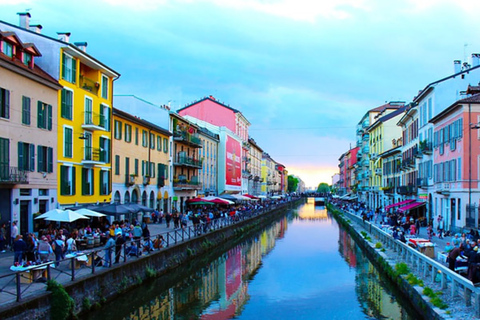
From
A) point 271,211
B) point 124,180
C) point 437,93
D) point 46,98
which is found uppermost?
point 437,93

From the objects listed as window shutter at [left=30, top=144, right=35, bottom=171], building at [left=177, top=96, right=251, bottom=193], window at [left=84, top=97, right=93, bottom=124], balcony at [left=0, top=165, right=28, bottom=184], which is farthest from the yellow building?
building at [left=177, top=96, right=251, bottom=193]

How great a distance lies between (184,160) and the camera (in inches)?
2067

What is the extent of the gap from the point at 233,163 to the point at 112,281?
58152 millimetres

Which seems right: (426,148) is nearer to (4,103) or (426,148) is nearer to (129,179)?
(129,179)

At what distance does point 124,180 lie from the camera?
3822cm

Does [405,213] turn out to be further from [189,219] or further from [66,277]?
[66,277]

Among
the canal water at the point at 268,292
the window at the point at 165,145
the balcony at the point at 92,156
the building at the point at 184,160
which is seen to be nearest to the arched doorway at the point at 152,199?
the window at the point at 165,145

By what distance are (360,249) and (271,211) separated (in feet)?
127

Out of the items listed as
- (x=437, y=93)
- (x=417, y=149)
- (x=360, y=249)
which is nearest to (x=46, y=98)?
(x=360, y=249)

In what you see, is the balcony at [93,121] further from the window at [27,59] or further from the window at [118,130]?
the window at [27,59]

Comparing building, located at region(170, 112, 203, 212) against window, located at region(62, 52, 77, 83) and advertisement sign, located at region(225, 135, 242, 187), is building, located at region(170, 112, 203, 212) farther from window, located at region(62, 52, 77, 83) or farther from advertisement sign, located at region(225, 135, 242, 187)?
window, located at region(62, 52, 77, 83)

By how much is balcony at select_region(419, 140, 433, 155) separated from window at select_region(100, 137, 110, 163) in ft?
82.5

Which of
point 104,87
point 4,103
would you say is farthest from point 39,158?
point 104,87

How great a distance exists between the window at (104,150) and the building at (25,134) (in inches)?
227
